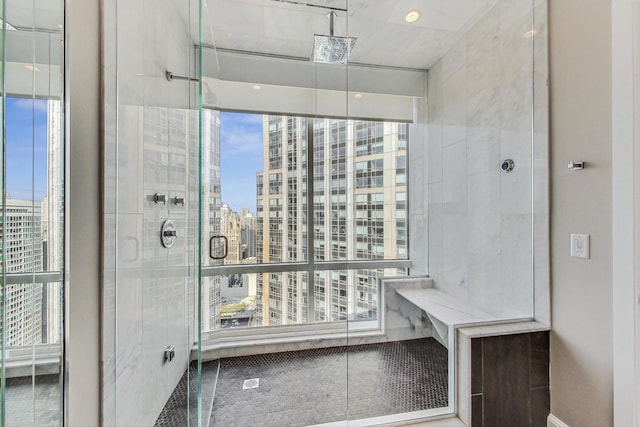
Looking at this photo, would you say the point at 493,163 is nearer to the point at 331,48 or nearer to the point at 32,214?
the point at 331,48

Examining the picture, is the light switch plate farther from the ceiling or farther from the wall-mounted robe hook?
Result: the ceiling

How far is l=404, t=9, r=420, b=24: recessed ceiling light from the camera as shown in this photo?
6.43 ft

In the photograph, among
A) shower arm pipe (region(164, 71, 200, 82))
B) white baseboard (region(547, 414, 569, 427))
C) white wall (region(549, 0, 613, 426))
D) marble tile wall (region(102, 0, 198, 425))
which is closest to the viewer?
marble tile wall (region(102, 0, 198, 425))

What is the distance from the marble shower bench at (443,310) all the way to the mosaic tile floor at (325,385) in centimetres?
16

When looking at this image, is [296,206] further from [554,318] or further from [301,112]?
[554,318]

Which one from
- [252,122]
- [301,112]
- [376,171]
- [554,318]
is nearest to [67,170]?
[252,122]

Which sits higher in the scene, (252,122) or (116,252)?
(252,122)

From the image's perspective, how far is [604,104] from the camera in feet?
4.13

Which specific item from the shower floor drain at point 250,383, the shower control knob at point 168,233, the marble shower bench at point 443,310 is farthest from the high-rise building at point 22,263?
the marble shower bench at point 443,310

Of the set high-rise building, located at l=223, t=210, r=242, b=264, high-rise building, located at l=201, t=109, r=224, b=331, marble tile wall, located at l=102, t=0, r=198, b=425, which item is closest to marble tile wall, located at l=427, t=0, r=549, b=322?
high-rise building, located at l=223, t=210, r=242, b=264

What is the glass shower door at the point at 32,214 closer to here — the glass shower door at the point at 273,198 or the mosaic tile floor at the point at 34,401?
the mosaic tile floor at the point at 34,401

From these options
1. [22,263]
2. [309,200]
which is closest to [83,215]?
[22,263]

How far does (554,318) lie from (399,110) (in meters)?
2.03

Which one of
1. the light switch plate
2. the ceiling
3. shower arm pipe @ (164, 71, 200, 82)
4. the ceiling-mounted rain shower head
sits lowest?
the light switch plate
